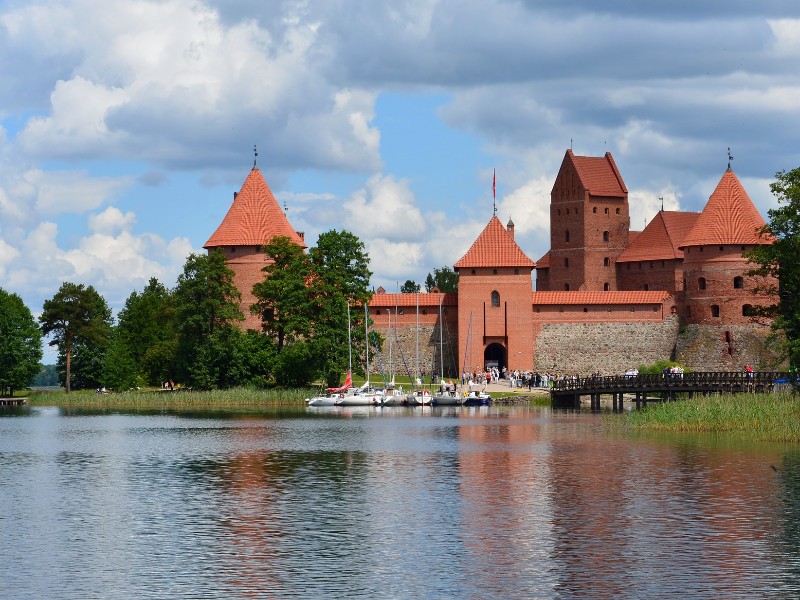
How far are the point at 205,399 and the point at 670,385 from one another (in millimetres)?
18101

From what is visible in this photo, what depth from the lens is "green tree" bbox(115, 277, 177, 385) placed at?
219 feet

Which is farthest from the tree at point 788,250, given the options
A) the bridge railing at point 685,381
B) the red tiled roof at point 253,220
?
the red tiled roof at point 253,220

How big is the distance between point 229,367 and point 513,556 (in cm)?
3850

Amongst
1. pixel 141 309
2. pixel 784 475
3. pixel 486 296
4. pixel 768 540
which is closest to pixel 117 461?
pixel 784 475

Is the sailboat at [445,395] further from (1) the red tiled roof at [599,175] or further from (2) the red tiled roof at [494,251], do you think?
(1) the red tiled roof at [599,175]

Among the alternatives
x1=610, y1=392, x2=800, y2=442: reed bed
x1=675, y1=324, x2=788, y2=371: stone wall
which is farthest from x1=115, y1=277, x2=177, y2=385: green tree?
x1=610, y1=392, x2=800, y2=442: reed bed

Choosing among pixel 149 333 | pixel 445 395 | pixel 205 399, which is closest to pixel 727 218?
pixel 445 395

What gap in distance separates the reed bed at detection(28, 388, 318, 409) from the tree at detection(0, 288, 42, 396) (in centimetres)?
630

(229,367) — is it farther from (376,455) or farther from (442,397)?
(376,455)

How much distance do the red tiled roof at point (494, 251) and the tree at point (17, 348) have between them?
1953cm

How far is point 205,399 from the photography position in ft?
178

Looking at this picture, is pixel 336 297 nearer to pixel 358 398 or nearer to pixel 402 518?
pixel 358 398

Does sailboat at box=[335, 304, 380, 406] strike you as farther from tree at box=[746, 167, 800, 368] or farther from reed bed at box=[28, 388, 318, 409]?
tree at box=[746, 167, 800, 368]

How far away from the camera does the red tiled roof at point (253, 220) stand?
61.7 meters
